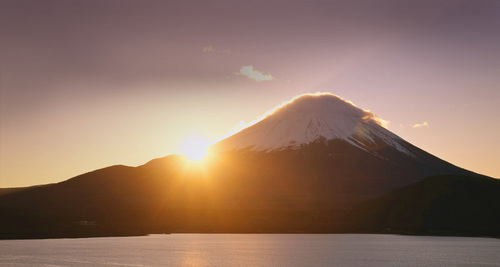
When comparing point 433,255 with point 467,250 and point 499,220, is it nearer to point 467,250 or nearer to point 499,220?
point 467,250

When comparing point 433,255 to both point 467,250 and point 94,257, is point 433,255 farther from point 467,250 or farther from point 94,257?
point 94,257

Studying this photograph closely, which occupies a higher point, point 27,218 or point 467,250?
point 27,218

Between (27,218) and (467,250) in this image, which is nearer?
(467,250)

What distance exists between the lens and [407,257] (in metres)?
103

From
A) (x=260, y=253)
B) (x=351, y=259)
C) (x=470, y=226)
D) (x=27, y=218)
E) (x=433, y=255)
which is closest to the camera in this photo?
(x=351, y=259)

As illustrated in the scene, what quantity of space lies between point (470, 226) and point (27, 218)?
151m

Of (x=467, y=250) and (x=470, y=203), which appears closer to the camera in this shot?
(x=467, y=250)

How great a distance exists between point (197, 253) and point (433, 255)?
153 feet

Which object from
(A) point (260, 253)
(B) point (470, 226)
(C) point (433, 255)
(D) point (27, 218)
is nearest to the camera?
(C) point (433, 255)

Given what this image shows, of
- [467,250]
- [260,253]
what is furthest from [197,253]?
[467,250]

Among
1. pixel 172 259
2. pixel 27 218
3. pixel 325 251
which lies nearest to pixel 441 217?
pixel 325 251

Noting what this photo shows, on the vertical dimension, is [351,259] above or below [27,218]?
below

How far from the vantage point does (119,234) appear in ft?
620

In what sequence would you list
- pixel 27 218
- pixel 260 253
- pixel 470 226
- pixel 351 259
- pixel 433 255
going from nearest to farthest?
pixel 351 259 < pixel 433 255 < pixel 260 253 < pixel 470 226 < pixel 27 218
